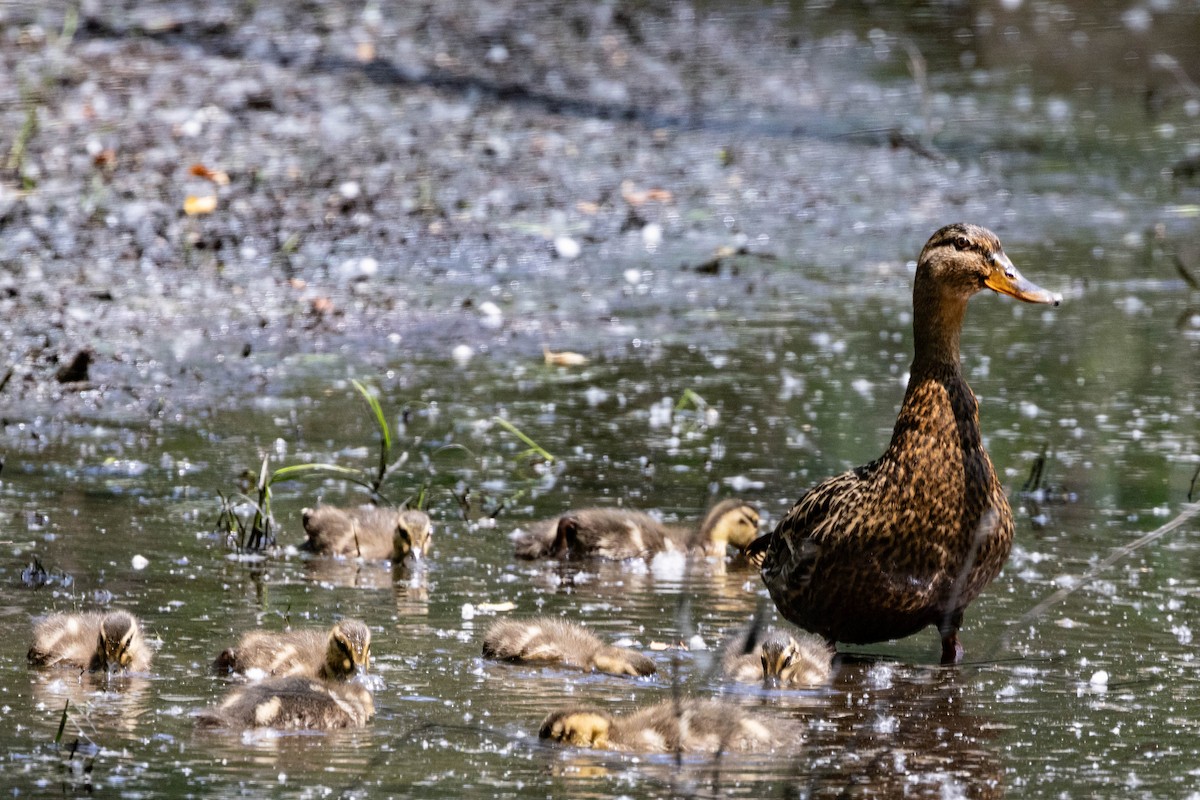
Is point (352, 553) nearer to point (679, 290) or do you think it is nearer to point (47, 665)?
point (47, 665)

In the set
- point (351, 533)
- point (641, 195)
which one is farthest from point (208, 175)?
point (351, 533)

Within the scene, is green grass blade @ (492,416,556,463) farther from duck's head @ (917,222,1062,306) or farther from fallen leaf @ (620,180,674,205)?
fallen leaf @ (620,180,674,205)

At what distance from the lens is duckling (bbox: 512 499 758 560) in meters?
6.60

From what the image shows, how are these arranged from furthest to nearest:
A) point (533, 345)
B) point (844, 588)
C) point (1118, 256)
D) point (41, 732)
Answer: point (1118, 256), point (533, 345), point (844, 588), point (41, 732)

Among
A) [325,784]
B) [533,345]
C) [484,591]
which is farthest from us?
[533,345]

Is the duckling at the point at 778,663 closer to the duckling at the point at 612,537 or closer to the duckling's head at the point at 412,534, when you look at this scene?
the duckling at the point at 612,537

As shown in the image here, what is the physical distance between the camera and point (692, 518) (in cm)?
714

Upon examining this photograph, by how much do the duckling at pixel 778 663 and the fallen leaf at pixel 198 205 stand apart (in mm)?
6650

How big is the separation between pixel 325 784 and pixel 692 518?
3.09 m

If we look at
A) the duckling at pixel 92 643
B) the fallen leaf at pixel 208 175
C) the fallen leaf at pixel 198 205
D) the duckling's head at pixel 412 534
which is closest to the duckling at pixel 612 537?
the duckling's head at pixel 412 534

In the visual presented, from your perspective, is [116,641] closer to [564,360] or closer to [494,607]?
[494,607]

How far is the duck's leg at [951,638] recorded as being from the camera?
5484 millimetres

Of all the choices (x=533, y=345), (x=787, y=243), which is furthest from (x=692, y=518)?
(x=787, y=243)

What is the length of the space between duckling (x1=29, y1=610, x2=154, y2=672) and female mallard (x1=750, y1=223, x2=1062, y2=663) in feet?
6.00
